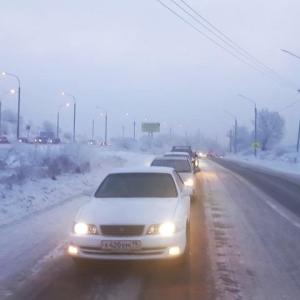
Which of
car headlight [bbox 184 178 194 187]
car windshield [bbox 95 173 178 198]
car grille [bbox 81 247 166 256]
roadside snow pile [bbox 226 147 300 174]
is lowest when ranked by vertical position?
roadside snow pile [bbox 226 147 300 174]

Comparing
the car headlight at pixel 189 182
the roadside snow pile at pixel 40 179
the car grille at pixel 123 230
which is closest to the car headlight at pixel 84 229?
the car grille at pixel 123 230

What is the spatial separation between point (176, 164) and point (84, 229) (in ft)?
41.2

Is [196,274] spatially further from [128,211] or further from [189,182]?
[189,182]

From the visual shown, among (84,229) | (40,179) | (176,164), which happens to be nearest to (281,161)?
(40,179)

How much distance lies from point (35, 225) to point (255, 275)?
645 cm

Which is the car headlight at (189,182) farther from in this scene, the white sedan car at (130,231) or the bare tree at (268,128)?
the bare tree at (268,128)

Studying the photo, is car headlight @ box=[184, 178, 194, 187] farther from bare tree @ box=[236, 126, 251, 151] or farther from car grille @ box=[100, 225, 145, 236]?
bare tree @ box=[236, 126, 251, 151]

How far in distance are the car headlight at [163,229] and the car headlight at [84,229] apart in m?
0.79

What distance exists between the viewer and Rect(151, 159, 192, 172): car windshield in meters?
21.4

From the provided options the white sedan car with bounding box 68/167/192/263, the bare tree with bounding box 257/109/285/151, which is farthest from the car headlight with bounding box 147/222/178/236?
the bare tree with bounding box 257/109/285/151

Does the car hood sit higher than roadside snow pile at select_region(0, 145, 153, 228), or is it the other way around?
the car hood

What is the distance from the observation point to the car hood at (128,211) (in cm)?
909

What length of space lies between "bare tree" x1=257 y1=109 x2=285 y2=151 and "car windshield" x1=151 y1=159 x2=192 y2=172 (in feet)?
398

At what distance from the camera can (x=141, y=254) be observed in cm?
880
